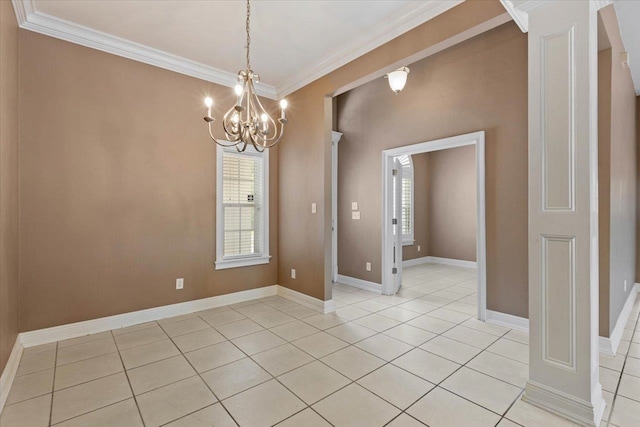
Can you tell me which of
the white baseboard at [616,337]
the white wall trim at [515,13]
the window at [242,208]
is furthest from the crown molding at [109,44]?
the white baseboard at [616,337]

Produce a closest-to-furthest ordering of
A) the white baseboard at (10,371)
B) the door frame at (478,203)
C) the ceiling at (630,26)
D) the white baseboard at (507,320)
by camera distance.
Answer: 1. the white baseboard at (10,371)
2. the ceiling at (630,26)
3. the white baseboard at (507,320)
4. the door frame at (478,203)

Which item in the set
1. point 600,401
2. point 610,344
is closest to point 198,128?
point 600,401

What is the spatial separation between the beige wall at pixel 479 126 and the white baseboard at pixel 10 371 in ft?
13.2

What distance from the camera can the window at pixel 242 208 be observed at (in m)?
3.97

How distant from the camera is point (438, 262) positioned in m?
7.16

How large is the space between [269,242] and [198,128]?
182 centimetres

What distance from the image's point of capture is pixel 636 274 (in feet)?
15.6

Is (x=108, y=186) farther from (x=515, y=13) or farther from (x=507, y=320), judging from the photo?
(x=507, y=320)

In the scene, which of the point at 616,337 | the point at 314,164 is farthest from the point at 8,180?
the point at 616,337

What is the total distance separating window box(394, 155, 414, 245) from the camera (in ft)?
22.0

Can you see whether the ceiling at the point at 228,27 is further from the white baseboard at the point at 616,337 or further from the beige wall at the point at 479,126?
the white baseboard at the point at 616,337

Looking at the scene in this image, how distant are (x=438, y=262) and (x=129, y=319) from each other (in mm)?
6246

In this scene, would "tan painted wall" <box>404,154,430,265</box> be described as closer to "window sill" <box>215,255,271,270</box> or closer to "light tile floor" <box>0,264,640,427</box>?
"light tile floor" <box>0,264,640,427</box>

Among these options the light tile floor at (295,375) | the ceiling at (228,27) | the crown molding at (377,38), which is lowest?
the light tile floor at (295,375)
